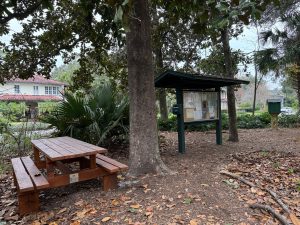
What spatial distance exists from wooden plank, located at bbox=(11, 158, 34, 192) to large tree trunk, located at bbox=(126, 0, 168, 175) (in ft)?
5.18

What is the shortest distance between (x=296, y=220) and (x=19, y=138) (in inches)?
258

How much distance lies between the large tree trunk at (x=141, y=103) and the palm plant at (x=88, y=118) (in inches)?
71.7

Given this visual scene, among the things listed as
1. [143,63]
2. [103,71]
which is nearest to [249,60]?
[103,71]

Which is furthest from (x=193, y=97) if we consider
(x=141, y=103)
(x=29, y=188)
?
(x=29, y=188)

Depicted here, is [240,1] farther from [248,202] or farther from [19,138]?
[19,138]

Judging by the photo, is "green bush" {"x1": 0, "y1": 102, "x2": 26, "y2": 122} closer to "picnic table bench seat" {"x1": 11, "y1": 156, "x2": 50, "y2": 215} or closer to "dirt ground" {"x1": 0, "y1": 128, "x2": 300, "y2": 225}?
"dirt ground" {"x1": 0, "y1": 128, "x2": 300, "y2": 225}

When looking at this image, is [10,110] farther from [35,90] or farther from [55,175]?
[35,90]

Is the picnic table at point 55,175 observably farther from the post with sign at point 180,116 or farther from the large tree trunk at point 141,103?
the post with sign at point 180,116

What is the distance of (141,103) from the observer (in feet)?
15.3

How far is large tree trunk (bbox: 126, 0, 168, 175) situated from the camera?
4668 millimetres

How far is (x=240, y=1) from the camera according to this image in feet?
11.4

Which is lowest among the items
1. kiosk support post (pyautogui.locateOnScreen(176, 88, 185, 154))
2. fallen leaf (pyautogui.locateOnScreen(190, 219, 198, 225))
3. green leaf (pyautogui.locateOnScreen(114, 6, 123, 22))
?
fallen leaf (pyautogui.locateOnScreen(190, 219, 198, 225))

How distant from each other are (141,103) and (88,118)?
2.29m

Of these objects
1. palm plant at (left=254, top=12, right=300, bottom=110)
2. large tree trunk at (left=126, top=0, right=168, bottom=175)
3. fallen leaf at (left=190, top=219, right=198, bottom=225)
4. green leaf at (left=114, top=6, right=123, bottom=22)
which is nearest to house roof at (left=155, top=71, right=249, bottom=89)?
large tree trunk at (left=126, top=0, right=168, bottom=175)
